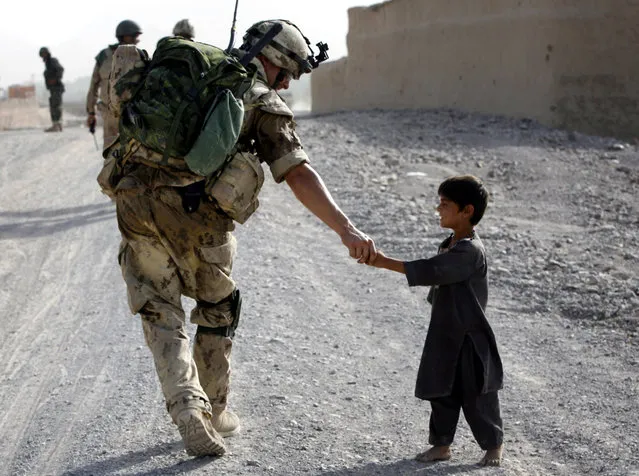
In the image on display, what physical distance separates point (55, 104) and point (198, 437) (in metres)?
20.0

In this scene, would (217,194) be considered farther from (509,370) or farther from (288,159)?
(509,370)

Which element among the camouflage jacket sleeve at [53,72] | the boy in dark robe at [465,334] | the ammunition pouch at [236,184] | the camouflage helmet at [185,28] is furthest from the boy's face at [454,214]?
the camouflage jacket sleeve at [53,72]

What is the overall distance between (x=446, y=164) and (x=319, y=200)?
1001cm

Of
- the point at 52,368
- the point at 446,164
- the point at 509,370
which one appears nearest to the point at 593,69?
the point at 446,164

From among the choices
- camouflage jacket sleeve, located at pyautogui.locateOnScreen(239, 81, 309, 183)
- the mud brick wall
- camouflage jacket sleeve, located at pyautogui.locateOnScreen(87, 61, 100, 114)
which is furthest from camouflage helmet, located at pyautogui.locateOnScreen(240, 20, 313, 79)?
the mud brick wall

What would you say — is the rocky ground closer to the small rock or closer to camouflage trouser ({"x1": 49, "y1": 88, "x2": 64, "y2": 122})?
the small rock

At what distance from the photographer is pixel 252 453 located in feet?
13.7

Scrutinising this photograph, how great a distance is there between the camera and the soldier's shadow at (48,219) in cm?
1037

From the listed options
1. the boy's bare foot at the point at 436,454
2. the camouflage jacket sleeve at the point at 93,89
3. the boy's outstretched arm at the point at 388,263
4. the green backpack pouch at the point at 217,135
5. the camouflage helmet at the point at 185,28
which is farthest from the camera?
the camouflage jacket sleeve at the point at 93,89

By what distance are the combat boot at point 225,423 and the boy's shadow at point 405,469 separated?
0.59 meters

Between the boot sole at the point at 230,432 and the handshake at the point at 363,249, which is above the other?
the handshake at the point at 363,249

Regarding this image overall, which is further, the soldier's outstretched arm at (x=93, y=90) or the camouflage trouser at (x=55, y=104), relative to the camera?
the camouflage trouser at (x=55, y=104)

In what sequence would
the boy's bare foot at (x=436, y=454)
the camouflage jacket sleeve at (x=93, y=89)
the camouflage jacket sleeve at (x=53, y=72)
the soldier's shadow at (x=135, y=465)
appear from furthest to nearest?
the camouflage jacket sleeve at (x=53, y=72) → the camouflage jacket sleeve at (x=93, y=89) → the boy's bare foot at (x=436, y=454) → the soldier's shadow at (x=135, y=465)

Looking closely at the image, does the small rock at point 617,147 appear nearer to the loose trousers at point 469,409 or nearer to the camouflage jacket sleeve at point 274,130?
the loose trousers at point 469,409
